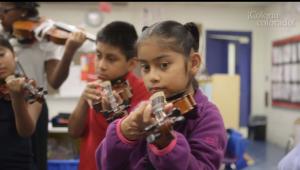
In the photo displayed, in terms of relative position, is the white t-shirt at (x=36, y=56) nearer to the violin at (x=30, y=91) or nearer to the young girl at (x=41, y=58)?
the young girl at (x=41, y=58)

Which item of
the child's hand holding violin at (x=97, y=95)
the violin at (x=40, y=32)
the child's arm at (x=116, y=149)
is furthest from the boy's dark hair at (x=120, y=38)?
the child's arm at (x=116, y=149)

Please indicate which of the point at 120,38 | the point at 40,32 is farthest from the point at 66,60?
the point at 120,38

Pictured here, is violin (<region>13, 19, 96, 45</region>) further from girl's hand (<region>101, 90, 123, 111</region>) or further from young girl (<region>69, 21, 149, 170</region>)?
girl's hand (<region>101, 90, 123, 111</region>)

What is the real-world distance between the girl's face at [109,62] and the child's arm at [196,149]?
0.46m

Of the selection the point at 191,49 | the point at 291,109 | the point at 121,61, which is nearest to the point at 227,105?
the point at 291,109

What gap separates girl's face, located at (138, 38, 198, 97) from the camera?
722 mm

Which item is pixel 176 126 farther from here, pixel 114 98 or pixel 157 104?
pixel 114 98

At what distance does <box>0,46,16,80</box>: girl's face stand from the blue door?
4.57 m

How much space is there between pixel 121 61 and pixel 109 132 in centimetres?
46

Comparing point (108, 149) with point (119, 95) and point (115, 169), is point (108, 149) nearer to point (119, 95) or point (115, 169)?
point (115, 169)

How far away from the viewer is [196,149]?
0.70m

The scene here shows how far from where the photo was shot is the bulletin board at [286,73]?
186 inches

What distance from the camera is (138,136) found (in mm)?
675

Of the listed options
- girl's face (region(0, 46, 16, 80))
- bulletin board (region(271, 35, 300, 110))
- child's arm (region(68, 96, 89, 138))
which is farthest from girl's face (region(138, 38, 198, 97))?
bulletin board (region(271, 35, 300, 110))
